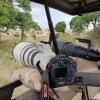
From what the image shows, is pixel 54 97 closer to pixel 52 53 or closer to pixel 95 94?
pixel 52 53

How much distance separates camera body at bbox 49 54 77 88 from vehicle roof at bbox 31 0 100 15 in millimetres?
477

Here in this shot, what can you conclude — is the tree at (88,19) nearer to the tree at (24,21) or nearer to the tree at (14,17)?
the tree at (14,17)

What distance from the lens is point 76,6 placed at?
229 cm

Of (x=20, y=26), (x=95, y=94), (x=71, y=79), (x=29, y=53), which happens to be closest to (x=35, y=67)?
(x=29, y=53)

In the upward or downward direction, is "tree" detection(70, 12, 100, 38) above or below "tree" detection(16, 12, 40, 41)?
above

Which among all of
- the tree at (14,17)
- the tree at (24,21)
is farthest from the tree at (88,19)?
the tree at (24,21)

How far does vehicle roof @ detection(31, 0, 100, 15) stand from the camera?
212 centimetres

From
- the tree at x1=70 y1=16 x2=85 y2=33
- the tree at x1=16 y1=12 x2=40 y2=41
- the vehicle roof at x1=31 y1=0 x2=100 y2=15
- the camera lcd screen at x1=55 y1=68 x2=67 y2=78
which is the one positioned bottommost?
the tree at x1=16 y1=12 x2=40 y2=41

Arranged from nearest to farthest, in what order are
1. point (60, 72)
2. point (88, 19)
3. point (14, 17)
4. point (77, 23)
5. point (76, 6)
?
point (60, 72), point (76, 6), point (88, 19), point (77, 23), point (14, 17)

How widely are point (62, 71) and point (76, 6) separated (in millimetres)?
746

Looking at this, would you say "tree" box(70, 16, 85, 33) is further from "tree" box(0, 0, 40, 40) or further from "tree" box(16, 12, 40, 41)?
"tree" box(16, 12, 40, 41)

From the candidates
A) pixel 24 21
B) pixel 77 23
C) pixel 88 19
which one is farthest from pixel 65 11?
pixel 24 21

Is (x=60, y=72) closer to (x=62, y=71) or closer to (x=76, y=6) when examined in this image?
(x=62, y=71)

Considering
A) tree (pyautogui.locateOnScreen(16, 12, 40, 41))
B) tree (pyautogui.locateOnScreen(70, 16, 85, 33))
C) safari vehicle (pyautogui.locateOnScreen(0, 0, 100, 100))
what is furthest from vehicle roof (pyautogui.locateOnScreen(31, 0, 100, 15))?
tree (pyautogui.locateOnScreen(16, 12, 40, 41))
